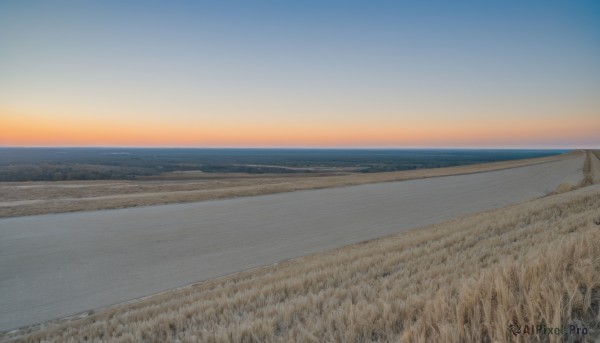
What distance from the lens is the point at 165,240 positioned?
1486 cm

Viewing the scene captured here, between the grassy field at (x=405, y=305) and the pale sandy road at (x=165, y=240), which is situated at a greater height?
the grassy field at (x=405, y=305)

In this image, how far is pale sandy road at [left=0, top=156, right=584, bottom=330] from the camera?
959 cm

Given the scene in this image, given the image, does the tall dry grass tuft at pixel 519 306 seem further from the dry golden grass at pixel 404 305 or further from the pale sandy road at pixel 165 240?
the pale sandy road at pixel 165 240

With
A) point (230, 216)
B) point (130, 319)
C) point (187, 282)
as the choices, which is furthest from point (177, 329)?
point (230, 216)

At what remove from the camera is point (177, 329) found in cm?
485

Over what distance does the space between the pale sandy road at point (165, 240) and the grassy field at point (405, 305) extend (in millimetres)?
1910

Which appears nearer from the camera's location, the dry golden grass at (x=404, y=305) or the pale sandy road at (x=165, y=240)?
the dry golden grass at (x=404, y=305)

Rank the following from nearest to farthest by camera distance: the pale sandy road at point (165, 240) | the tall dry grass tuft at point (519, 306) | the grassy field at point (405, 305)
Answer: the tall dry grass tuft at point (519, 306)
the grassy field at point (405, 305)
the pale sandy road at point (165, 240)

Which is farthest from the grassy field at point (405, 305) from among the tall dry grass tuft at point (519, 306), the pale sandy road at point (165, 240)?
the pale sandy road at point (165, 240)

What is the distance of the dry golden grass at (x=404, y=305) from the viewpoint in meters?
2.85

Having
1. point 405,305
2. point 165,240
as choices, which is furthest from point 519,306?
point 165,240

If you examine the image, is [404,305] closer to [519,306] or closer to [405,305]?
[405,305]

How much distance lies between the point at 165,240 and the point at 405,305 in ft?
42.8

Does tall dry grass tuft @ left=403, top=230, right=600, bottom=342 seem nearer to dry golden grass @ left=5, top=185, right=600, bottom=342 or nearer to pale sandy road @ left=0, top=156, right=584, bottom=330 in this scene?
dry golden grass @ left=5, top=185, right=600, bottom=342
